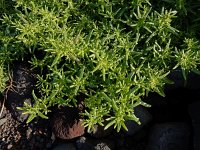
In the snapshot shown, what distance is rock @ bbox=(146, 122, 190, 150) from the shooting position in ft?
10.0

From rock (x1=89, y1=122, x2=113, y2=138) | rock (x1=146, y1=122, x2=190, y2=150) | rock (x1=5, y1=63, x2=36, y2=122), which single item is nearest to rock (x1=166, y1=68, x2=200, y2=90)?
rock (x1=146, y1=122, x2=190, y2=150)

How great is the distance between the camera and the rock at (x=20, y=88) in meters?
3.48

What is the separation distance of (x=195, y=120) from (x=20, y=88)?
149 centimetres

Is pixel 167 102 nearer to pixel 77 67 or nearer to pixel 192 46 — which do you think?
pixel 192 46

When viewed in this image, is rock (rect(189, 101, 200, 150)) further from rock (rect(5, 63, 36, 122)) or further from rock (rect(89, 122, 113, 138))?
rock (rect(5, 63, 36, 122))

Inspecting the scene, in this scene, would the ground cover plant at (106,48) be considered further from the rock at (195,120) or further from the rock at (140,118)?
the rock at (195,120)

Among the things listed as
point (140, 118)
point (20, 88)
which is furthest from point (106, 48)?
point (20, 88)

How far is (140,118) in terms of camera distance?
10.6 feet

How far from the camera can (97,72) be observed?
3133 mm

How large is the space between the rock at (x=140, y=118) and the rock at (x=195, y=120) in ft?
1.18

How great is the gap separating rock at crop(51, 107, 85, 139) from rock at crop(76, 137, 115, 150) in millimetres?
61

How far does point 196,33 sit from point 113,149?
45.2 inches

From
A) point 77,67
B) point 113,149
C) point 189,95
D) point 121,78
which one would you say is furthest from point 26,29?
point 189,95

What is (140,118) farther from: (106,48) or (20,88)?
(20,88)
